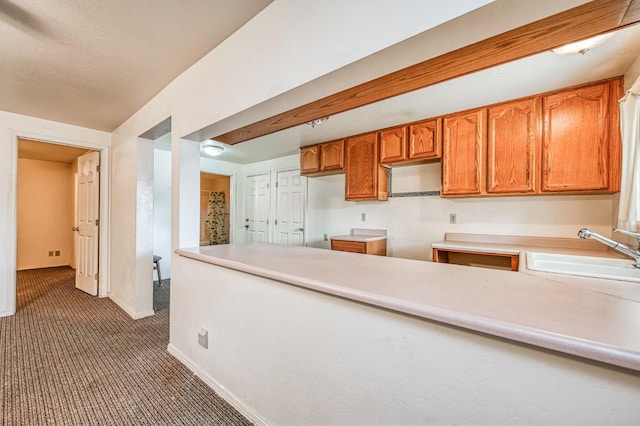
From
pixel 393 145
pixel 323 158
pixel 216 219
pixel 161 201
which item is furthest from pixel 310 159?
pixel 216 219

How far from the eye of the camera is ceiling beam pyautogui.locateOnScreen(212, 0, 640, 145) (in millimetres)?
807

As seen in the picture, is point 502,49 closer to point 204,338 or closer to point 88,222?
point 204,338

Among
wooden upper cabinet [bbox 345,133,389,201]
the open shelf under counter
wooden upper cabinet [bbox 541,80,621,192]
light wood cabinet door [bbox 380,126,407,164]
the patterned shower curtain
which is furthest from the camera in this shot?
the patterned shower curtain

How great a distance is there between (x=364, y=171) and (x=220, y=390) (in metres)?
2.63

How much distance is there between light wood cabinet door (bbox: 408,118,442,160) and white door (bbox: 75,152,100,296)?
3924 millimetres

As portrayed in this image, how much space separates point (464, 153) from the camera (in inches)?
102

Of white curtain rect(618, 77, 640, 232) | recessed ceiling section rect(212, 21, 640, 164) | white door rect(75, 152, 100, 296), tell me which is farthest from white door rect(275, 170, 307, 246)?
white curtain rect(618, 77, 640, 232)

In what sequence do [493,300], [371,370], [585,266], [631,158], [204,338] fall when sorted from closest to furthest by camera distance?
1. [493,300]
2. [371,370]
3. [631,158]
4. [204,338]
5. [585,266]

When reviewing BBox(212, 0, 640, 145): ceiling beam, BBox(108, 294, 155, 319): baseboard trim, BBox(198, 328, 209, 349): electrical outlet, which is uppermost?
BBox(212, 0, 640, 145): ceiling beam

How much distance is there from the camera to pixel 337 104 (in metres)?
1.62

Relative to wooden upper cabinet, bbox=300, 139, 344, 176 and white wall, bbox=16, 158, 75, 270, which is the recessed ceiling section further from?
white wall, bbox=16, 158, 75, 270

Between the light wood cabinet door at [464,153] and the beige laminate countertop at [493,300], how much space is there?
134 centimetres

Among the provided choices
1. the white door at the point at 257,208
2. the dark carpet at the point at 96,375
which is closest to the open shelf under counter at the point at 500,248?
the dark carpet at the point at 96,375

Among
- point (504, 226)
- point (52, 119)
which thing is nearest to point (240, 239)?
point (52, 119)
